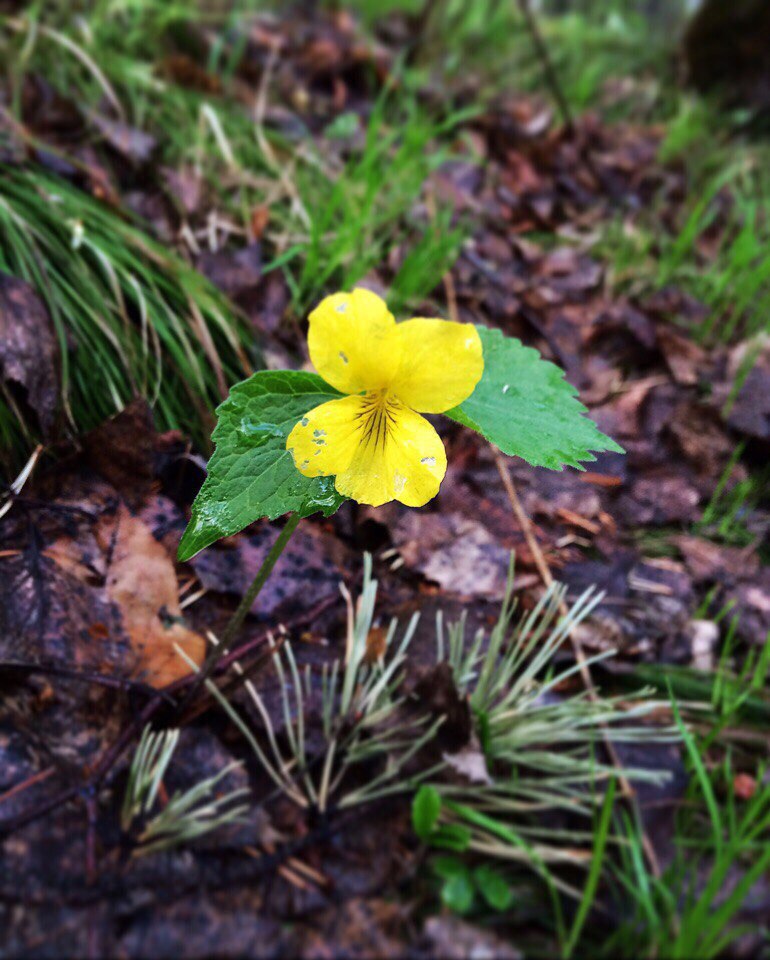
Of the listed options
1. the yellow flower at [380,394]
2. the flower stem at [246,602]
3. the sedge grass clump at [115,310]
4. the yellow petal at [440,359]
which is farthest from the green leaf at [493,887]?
the sedge grass clump at [115,310]

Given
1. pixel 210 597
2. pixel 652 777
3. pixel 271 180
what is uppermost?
pixel 271 180

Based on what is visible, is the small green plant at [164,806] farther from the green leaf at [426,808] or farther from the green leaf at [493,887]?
the green leaf at [493,887]

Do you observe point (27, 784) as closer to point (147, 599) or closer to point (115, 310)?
point (147, 599)

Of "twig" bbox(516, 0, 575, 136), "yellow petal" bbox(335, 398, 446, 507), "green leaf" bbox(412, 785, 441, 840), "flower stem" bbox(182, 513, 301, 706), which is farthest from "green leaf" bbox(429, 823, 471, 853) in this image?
"twig" bbox(516, 0, 575, 136)

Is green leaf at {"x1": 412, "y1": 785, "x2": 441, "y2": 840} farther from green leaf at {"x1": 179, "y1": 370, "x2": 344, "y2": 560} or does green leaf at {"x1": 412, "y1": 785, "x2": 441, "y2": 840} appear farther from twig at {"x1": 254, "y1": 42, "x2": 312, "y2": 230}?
twig at {"x1": 254, "y1": 42, "x2": 312, "y2": 230}

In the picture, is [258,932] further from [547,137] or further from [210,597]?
[547,137]

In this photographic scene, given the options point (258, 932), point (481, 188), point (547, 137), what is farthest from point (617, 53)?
point (258, 932)

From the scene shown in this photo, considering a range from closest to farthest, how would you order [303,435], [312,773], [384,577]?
[303,435]
[312,773]
[384,577]
